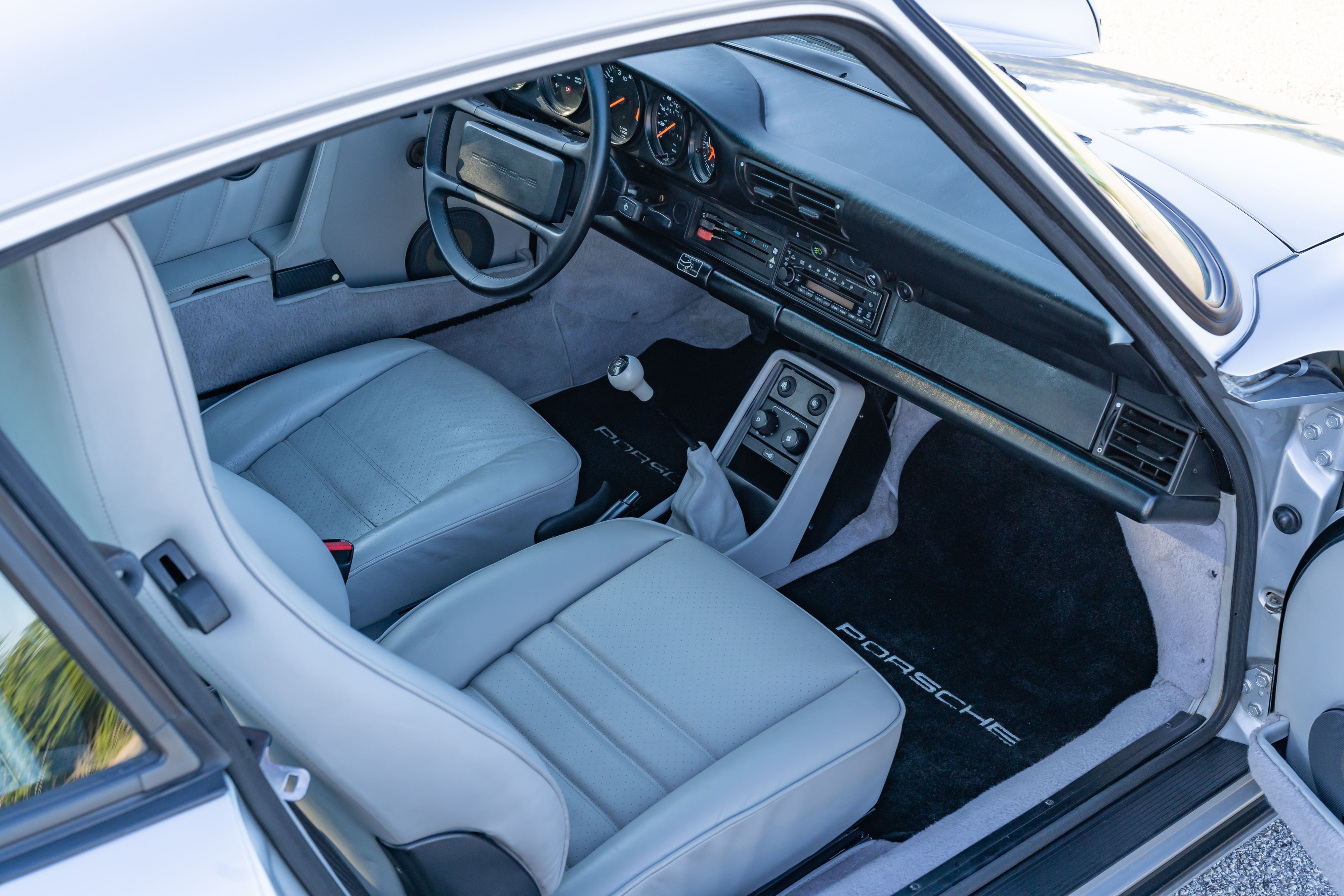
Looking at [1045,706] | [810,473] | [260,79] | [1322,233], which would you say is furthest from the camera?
[810,473]

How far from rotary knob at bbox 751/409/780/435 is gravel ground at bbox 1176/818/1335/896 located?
1.26 meters

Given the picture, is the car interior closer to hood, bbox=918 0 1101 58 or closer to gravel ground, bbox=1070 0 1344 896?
hood, bbox=918 0 1101 58

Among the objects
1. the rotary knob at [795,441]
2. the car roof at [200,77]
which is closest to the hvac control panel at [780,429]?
the rotary knob at [795,441]

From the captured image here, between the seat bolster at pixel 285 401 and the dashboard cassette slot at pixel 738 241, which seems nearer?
the seat bolster at pixel 285 401

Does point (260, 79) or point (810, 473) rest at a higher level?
point (260, 79)

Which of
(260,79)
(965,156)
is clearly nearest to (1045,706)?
(965,156)

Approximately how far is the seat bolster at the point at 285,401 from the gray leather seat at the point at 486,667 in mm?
739

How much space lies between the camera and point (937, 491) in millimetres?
2432

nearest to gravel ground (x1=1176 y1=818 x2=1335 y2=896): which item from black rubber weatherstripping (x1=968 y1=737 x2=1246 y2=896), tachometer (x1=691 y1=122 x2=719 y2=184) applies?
black rubber weatherstripping (x1=968 y1=737 x2=1246 y2=896)

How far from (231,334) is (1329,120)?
2.37 meters

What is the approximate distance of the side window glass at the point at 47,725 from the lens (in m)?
0.69

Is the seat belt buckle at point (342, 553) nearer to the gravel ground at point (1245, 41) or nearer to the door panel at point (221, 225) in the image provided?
the door panel at point (221, 225)

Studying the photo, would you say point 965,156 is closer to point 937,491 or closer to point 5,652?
point 5,652

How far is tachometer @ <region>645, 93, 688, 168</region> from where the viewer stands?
83.0 inches
